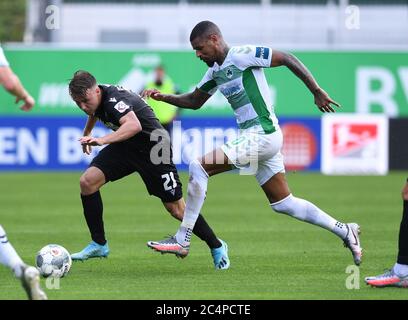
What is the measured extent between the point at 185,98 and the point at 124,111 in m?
0.85

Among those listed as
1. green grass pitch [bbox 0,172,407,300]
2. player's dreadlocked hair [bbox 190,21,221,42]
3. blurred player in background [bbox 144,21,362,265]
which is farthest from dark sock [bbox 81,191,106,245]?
player's dreadlocked hair [bbox 190,21,221,42]

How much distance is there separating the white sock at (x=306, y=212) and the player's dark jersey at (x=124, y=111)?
1504 mm

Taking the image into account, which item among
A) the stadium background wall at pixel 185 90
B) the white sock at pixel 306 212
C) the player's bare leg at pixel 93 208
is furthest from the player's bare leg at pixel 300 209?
the stadium background wall at pixel 185 90

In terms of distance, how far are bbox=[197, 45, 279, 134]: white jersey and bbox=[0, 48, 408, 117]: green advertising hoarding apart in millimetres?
15169

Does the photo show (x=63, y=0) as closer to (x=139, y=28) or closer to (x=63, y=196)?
(x=139, y=28)

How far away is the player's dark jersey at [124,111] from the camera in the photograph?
9.88 meters

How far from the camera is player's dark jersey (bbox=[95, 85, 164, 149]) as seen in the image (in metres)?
9.88

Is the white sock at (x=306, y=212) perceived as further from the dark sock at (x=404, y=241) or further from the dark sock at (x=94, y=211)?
the dark sock at (x=94, y=211)

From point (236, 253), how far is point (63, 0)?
2259 cm

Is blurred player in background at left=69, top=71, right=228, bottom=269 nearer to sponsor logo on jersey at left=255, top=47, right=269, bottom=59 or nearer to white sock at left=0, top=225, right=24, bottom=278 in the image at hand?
sponsor logo on jersey at left=255, top=47, right=269, bottom=59

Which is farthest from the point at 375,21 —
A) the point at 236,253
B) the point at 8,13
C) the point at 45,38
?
the point at 236,253

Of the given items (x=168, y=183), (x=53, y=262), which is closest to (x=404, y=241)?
(x=168, y=183)

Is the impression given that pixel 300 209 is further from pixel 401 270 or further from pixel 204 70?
pixel 204 70

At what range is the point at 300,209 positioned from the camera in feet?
32.1
